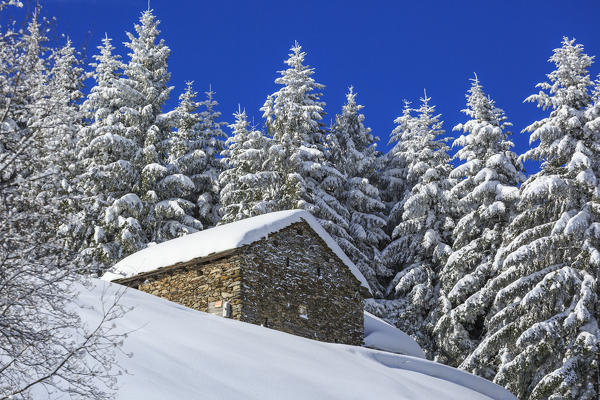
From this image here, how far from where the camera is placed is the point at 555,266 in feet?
65.9

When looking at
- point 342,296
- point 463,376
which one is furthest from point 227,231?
point 463,376

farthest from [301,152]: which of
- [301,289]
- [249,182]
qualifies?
[301,289]

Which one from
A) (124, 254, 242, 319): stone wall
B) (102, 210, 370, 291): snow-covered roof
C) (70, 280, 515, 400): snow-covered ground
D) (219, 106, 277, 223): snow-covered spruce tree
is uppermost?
(219, 106, 277, 223): snow-covered spruce tree

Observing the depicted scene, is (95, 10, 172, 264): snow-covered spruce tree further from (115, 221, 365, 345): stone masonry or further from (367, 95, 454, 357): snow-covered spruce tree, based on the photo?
(367, 95, 454, 357): snow-covered spruce tree

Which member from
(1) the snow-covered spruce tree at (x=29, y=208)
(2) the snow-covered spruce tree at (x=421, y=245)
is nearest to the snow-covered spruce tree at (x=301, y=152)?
(2) the snow-covered spruce tree at (x=421, y=245)

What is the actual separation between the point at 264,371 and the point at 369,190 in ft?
69.8

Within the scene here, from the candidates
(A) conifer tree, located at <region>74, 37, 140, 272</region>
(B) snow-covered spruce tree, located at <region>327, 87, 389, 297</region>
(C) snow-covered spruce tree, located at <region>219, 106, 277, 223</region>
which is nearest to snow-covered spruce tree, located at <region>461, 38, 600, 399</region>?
(B) snow-covered spruce tree, located at <region>327, 87, 389, 297</region>

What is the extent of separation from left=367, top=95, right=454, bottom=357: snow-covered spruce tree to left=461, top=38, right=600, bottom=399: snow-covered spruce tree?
5.62m

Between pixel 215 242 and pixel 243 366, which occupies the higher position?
pixel 215 242

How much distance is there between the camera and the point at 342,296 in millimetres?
21172

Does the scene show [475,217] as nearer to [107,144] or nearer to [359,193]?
[359,193]

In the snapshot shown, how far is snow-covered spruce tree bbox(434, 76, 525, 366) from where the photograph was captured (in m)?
24.8

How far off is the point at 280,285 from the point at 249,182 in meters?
10.4

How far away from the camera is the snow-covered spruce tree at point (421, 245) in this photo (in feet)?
92.0
